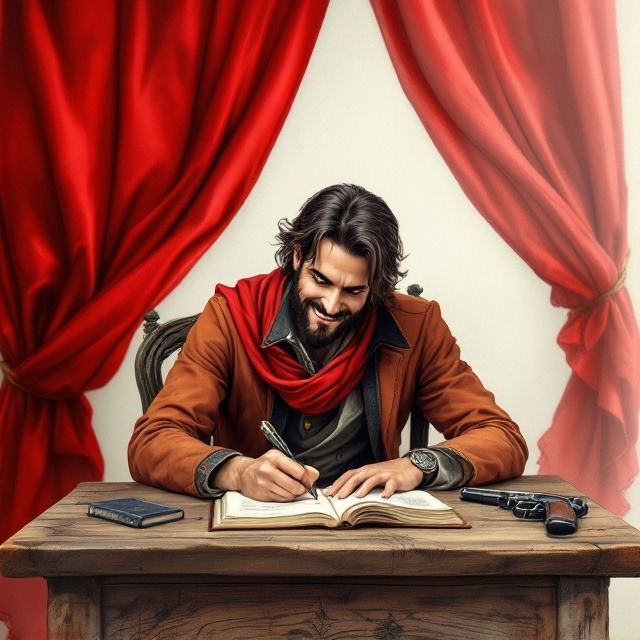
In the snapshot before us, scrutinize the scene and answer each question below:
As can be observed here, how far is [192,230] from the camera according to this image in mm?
2830

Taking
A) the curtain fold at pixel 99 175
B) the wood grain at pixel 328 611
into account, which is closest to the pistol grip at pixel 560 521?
the wood grain at pixel 328 611

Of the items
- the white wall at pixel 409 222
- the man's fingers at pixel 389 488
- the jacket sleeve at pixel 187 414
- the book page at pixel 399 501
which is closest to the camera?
the book page at pixel 399 501

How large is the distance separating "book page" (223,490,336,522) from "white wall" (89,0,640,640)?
128 cm

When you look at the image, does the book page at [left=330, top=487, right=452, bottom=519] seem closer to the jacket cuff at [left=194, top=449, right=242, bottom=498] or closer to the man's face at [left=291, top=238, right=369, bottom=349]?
the jacket cuff at [left=194, top=449, right=242, bottom=498]

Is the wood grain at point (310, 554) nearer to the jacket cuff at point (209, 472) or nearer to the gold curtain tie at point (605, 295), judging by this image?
the jacket cuff at point (209, 472)

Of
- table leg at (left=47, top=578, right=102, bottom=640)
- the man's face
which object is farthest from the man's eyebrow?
table leg at (left=47, top=578, right=102, bottom=640)

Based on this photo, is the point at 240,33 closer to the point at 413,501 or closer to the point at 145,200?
the point at 145,200

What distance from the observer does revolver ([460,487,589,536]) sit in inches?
60.7

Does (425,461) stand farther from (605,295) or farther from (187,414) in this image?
(605,295)

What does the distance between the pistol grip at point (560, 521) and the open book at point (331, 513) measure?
0.16 meters

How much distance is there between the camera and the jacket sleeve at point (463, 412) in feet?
6.61

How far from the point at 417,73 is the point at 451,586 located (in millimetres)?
1987

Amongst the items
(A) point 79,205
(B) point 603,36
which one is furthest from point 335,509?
(B) point 603,36

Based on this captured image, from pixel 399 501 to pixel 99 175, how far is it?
5.62ft
